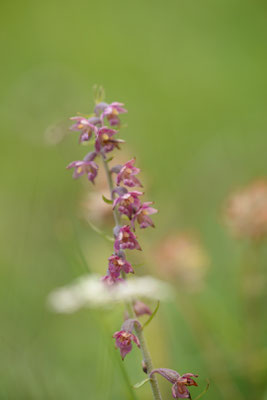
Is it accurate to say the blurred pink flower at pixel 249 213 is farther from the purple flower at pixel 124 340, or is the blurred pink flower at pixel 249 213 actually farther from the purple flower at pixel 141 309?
the purple flower at pixel 124 340

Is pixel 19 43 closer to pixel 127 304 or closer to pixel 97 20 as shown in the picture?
pixel 97 20

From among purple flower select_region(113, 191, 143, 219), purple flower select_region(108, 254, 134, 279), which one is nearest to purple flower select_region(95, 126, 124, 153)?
purple flower select_region(113, 191, 143, 219)

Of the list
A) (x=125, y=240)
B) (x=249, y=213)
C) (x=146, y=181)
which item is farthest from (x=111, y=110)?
(x=146, y=181)

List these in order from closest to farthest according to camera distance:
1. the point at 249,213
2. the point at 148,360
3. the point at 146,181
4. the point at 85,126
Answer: the point at 148,360 < the point at 85,126 < the point at 249,213 < the point at 146,181

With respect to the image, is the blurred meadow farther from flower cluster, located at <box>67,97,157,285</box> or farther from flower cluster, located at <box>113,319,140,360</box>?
flower cluster, located at <box>67,97,157,285</box>

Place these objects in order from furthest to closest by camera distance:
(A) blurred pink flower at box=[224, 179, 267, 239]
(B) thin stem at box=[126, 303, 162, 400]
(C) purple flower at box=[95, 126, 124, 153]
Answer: (A) blurred pink flower at box=[224, 179, 267, 239], (C) purple flower at box=[95, 126, 124, 153], (B) thin stem at box=[126, 303, 162, 400]

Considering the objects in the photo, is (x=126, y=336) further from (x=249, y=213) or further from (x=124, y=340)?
(x=249, y=213)

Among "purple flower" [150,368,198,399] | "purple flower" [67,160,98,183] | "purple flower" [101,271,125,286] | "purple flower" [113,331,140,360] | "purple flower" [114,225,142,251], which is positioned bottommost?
"purple flower" [150,368,198,399]

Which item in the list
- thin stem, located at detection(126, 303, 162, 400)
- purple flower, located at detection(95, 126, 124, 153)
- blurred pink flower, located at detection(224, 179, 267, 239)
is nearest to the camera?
thin stem, located at detection(126, 303, 162, 400)
